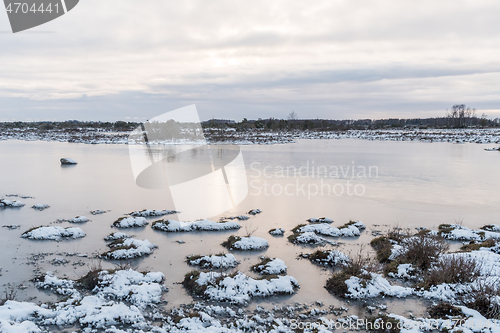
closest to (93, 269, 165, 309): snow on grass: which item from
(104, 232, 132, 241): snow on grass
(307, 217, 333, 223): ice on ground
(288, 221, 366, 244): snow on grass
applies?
→ (104, 232, 132, 241): snow on grass

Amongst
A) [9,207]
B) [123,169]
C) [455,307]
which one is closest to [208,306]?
[455,307]

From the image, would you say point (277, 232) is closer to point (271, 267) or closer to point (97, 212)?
point (271, 267)

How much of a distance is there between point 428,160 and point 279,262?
86.0ft

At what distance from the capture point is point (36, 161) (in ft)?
89.9

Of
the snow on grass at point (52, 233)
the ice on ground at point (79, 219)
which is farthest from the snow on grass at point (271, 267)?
the ice on ground at point (79, 219)

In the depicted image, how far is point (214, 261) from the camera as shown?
8125mm

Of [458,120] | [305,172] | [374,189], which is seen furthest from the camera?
[458,120]

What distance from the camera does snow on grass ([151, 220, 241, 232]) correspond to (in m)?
10.9

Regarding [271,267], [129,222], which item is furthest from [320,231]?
[129,222]

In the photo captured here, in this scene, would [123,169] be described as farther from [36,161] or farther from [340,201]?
[340,201]

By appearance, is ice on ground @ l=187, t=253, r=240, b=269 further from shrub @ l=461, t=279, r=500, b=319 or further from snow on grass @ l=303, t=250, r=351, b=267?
shrub @ l=461, t=279, r=500, b=319

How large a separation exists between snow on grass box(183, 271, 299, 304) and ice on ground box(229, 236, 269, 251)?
2.05m

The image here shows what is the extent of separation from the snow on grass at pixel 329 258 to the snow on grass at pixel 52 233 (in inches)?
269

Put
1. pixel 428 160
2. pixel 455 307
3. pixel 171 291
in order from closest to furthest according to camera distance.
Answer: pixel 455 307, pixel 171 291, pixel 428 160
